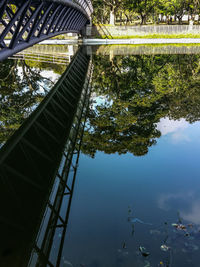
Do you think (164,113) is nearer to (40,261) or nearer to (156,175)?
(156,175)

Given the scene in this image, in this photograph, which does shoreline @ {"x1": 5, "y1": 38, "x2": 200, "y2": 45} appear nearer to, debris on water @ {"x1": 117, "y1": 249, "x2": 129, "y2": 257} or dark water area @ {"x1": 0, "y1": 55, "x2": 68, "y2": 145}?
dark water area @ {"x1": 0, "y1": 55, "x2": 68, "y2": 145}

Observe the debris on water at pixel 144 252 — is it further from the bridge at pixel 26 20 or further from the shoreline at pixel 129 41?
the shoreline at pixel 129 41

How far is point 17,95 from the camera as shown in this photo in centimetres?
1497

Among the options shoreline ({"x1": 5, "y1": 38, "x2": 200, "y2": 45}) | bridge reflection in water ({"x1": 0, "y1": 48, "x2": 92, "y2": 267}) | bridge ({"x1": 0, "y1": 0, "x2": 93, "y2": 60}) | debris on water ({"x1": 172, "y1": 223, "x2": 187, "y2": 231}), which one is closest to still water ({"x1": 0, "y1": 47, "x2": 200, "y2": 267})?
debris on water ({"x1": 172, "y1": 223, "x2": 187, "y2": 231})

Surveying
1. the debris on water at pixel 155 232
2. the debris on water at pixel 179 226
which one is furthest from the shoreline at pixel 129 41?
the debris on water at pixel 155 232

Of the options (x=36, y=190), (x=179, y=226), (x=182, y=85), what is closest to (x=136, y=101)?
(x=182, y=85)

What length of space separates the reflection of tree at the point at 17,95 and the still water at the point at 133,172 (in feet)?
0.16

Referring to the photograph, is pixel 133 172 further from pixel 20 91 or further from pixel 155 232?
pixel 20 91

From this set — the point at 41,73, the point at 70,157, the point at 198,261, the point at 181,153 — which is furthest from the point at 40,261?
the point at 41,73

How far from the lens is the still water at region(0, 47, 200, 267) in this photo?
A: 4953 millimetres

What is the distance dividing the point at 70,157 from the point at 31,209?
9.40ft

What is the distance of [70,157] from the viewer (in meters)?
7.92

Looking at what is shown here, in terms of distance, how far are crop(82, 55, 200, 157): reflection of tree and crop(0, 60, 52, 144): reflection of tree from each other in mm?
2928

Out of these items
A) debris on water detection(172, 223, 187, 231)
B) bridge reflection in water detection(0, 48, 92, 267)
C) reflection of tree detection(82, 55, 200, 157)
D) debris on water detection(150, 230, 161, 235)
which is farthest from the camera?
reflection of tree detection(82, 55, 200, 157)
